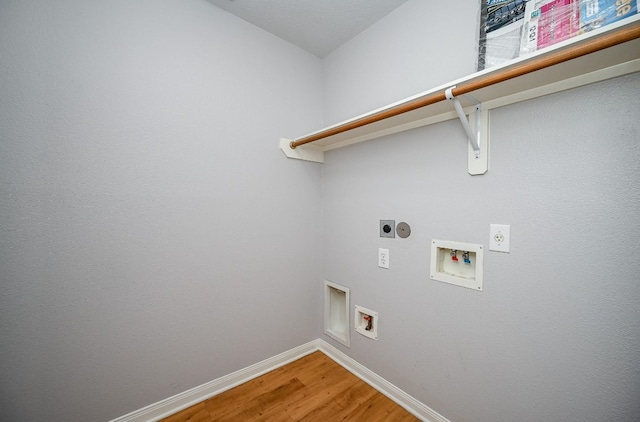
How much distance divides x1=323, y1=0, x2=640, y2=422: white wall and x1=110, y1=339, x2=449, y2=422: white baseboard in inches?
2.7

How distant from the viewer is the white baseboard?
1.34 meters

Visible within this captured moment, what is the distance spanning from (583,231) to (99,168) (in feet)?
6.95

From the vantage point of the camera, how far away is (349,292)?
182 centimetres

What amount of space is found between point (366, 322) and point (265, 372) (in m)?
0.81

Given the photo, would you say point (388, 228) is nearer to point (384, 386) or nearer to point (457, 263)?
point (457, 263)

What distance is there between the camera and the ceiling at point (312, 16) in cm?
150

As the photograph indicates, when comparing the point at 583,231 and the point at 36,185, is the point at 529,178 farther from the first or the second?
the point at 36,185

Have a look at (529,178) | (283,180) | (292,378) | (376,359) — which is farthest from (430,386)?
(283,180)

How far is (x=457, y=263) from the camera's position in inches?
50.6

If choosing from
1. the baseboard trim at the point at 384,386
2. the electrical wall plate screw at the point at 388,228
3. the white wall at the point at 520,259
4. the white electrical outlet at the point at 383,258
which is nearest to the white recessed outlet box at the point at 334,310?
the baseboard trim at the point at 384,386

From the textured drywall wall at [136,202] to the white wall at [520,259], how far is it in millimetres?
801

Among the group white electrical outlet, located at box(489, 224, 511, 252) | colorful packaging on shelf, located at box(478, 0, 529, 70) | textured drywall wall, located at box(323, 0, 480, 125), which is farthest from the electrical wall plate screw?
colorful packaging on shelf, located at box(478, 0, 529, 70)

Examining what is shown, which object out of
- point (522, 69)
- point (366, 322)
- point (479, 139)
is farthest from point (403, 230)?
A: point (522, 69)

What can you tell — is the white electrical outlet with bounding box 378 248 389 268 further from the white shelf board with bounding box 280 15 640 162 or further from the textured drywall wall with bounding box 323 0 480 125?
the textured drywall wall with bounding box 323 0 480 125
